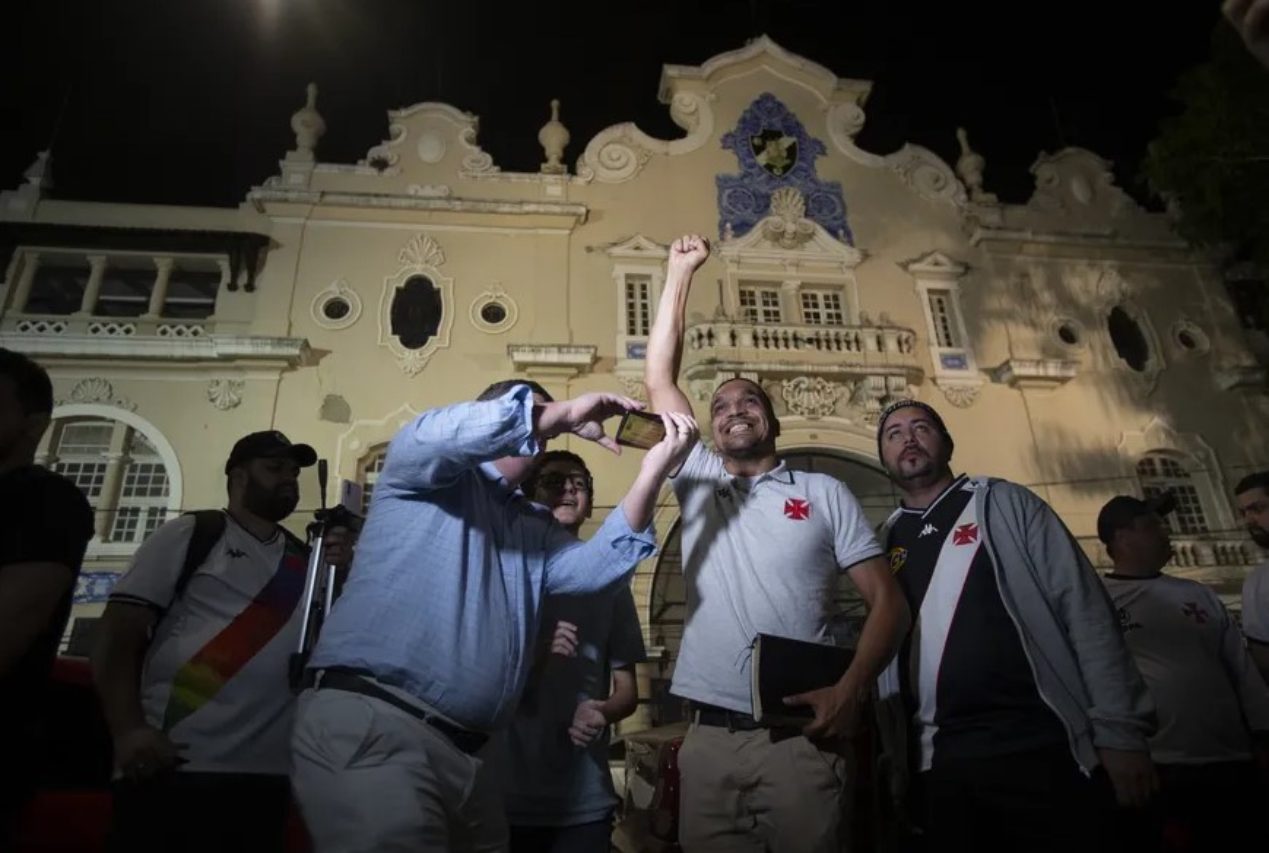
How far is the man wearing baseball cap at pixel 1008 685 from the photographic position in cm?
241

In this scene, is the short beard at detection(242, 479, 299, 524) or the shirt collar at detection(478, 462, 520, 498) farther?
the short beard at detection(242, 479, 299, 524)

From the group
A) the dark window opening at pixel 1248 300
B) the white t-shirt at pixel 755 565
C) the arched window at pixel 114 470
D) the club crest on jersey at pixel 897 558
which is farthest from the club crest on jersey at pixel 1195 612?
the dark window opening at pixel 1248 300

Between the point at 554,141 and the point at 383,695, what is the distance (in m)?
14.4

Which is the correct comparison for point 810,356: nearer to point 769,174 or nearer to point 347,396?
point 769,174

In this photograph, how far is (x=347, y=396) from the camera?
12.0 metres

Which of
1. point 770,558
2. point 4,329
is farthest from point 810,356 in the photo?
point 4,329

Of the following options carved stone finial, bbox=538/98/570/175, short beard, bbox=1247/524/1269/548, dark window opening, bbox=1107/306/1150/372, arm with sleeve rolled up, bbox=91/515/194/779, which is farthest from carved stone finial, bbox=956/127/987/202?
arm with sleeve rolled up, bbox=91/515/194/779

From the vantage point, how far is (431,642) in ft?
6.15

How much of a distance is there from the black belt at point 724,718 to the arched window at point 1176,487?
13.5 meters

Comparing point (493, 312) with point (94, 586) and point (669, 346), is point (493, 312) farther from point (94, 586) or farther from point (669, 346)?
point (669, 346)

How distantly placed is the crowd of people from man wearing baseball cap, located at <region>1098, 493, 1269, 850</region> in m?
0.03

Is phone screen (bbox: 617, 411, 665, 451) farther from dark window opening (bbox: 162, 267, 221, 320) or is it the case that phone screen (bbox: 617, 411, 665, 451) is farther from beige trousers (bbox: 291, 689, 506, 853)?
dark window opening (bbox: 162, 267, 221, 320)

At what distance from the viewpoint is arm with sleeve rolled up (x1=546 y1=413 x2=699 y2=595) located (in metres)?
2.37

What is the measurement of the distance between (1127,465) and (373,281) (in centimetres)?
1402
